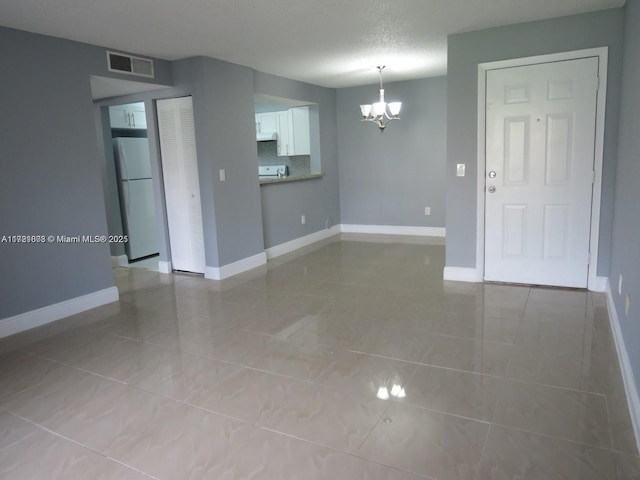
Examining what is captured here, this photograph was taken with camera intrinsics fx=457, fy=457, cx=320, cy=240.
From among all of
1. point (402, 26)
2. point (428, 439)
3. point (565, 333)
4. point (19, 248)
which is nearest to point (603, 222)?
point (565, 333)

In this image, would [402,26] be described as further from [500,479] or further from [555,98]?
[500,479]

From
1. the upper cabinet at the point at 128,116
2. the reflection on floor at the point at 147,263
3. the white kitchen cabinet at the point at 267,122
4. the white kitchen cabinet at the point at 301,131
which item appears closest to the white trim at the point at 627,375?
the reflection on floor at the point at 147,263

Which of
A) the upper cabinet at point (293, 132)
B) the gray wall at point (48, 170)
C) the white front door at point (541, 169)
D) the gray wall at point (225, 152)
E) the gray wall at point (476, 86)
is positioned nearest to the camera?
the gray wall at point (48, 170)

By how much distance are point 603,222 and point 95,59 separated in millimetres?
4556

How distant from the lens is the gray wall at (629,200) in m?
2.26

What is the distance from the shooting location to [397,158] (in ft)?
22.6

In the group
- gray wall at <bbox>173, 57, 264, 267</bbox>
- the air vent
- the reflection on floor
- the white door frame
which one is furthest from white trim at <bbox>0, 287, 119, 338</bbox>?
the white door frame

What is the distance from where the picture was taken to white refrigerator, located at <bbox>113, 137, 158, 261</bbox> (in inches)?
226

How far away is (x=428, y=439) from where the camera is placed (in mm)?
2002

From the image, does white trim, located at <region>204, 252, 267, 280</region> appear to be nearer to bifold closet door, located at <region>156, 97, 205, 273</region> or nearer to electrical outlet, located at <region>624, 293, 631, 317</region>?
bifold closet door, located at <region>156, 97, 205, 273</region>

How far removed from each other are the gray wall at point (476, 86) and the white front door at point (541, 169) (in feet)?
0.38

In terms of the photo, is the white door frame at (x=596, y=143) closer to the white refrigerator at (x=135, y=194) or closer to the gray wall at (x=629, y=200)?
the gray wall at (x=629, y=200)

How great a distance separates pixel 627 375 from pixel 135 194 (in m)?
5.46

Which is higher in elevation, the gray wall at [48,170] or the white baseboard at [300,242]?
the gray wall at [48,170]
